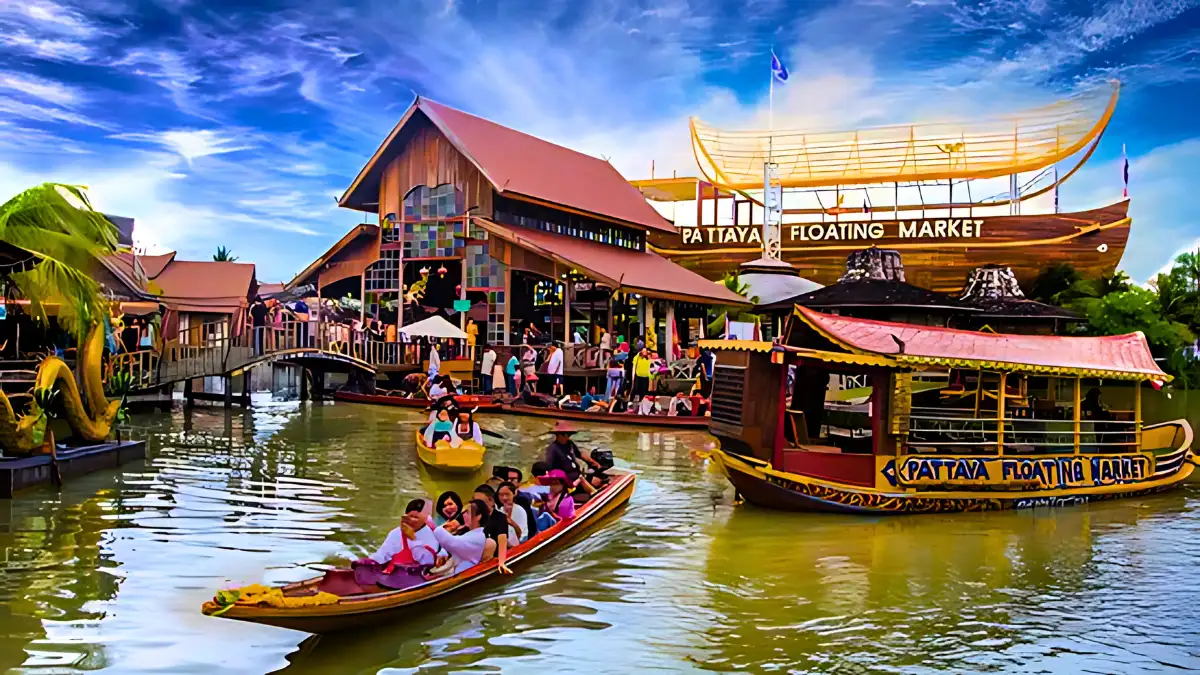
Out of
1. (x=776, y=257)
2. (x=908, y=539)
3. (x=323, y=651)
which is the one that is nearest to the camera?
(x=323, y=651)

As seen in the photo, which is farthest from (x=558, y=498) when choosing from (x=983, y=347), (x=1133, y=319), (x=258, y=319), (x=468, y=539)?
(x=258, y=319)

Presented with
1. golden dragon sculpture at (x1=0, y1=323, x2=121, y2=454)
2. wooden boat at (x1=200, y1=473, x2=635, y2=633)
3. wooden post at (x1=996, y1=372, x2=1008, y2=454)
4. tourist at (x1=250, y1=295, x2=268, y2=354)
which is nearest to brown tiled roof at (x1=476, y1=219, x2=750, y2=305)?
tourist at (x1=250, y1=295, x2=268, y2=354)

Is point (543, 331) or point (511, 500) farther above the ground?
point (543, 331)

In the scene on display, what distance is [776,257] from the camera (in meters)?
35.5

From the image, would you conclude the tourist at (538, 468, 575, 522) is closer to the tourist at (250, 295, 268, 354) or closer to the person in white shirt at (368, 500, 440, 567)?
the person in white shirt at (368, 500, 440, 567)

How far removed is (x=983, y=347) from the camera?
13148 mm

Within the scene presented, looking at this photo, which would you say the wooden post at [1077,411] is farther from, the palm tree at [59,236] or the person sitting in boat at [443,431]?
the palm tree at [59,236]

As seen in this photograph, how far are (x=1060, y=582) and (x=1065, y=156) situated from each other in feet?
99.5

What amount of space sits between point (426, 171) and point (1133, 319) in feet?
70.4

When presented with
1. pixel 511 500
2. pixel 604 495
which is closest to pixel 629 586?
pixel 511 500

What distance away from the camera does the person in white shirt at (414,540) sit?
319 inches

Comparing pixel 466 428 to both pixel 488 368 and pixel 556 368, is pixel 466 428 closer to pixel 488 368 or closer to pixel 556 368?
pixel 556 368

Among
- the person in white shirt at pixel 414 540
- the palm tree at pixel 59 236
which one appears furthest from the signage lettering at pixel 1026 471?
the palm tree at pixel 59 236

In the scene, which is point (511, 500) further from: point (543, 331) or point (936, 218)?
point (936, 218)
